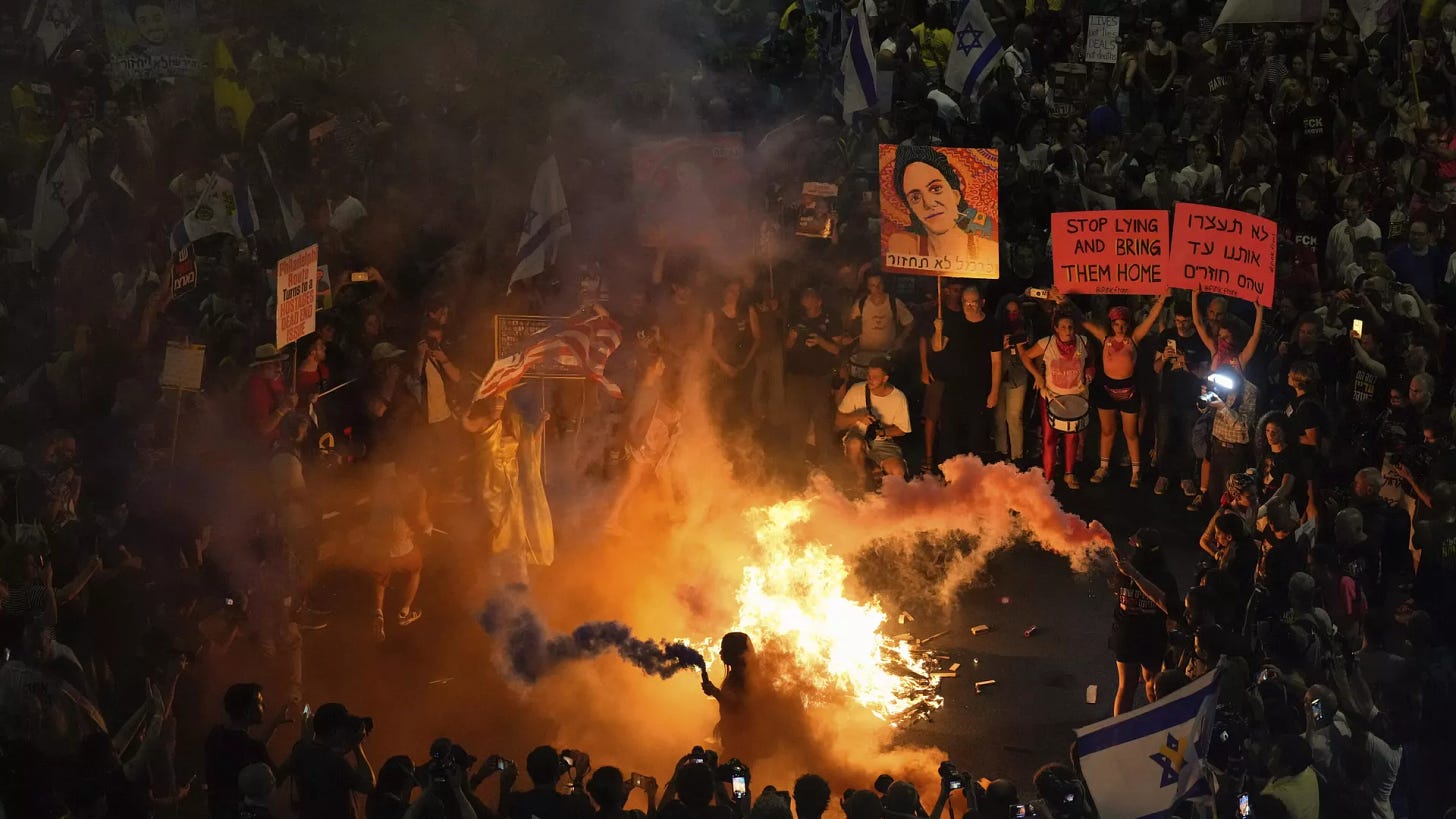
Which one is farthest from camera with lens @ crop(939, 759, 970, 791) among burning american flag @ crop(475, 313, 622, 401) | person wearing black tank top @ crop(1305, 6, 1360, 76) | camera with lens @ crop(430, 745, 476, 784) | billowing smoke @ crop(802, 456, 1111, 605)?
person wearing black tank top @ crop(1305, 6, 1360, 76)

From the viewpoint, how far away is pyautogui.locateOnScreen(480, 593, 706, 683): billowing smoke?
30.3 feet

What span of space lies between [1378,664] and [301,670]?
6.13 metres

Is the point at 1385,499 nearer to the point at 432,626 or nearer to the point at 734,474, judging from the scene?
the point at 734,474

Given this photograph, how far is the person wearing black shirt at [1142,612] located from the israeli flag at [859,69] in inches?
262

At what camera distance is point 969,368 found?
485 inches

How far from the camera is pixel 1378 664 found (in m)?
7.48

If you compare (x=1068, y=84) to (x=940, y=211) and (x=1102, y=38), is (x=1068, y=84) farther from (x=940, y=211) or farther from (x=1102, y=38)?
(x=940, y=211)

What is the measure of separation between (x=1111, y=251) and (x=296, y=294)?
19.5 ft

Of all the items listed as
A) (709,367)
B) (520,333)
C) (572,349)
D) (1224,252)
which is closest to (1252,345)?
(1224,252)

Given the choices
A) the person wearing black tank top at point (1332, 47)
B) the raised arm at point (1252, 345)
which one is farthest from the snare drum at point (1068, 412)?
the person wearing black tank top at point (1332, 47)

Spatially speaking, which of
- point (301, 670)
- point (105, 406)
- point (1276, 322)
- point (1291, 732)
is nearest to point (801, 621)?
point (301, 670)

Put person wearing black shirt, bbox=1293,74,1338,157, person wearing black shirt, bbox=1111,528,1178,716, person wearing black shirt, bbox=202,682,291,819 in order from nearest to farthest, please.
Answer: person wearing black shirt, bbox=202,682,291,819, person wearing black shirt, bbox=1111,528,1178,716, person wearing black shirt, bbox=1293,74,1338,157

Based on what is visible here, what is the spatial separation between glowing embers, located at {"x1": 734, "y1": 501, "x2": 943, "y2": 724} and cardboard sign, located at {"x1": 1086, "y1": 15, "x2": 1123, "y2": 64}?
257 inches

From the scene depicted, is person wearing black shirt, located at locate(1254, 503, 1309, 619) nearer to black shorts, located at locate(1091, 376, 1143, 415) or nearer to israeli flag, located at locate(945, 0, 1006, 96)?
black shorts, located at locate(1091, 376, 1143, 415)
